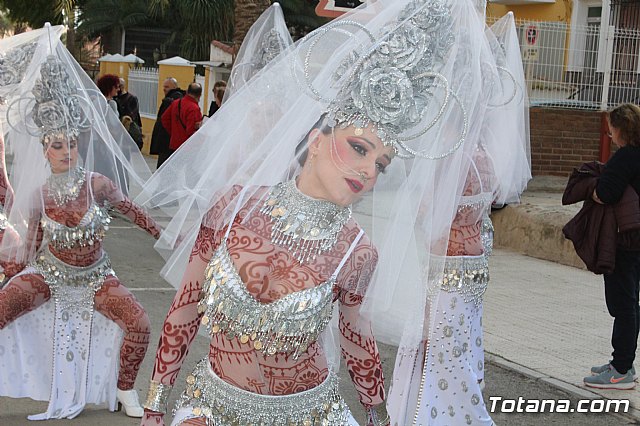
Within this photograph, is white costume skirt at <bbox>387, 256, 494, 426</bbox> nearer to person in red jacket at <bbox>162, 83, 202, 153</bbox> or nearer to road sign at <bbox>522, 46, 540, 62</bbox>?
person in red jacket at <bbox>162, 83, 202, 153</bbox>

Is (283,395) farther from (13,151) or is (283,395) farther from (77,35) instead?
(77,35)

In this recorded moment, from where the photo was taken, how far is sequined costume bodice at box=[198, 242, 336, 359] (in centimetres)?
316

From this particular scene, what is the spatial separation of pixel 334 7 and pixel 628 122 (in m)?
2.89

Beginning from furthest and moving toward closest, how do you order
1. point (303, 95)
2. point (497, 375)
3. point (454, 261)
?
point (497, 375), point (454, 261), point (303, 95)

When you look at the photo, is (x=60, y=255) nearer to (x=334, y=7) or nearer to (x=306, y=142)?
(x=306, y=142)

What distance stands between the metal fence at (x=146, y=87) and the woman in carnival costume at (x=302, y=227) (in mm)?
23959

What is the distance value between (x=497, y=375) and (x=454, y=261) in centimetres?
203

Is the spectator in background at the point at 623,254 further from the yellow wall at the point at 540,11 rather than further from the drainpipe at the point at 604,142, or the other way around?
the yellow wall at the point at 540,11

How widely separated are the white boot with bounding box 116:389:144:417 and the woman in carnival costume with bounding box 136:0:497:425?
2.74 meters

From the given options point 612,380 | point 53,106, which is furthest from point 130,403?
point 612,380

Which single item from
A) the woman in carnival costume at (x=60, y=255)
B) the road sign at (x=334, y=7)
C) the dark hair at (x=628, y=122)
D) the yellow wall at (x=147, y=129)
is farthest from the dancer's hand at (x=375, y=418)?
the yellow wall at (x=147, y=129)

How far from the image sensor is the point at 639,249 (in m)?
6.83

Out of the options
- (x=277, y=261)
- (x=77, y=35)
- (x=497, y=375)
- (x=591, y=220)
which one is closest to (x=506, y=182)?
(x=591, y=220)

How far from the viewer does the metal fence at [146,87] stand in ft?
90.4
